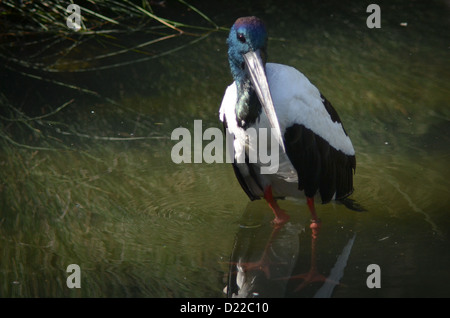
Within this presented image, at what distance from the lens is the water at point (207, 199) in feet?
12.0

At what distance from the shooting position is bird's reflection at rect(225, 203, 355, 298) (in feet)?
11.6

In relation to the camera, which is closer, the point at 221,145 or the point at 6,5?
the point at 221,145

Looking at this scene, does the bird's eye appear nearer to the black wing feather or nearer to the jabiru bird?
the jabiru bird

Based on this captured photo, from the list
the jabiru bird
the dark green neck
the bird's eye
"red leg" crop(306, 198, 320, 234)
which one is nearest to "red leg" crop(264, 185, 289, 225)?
the jabiru bird

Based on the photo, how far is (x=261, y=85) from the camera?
3709 millimetres

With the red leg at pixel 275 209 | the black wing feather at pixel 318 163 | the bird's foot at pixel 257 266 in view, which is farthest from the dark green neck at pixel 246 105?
the bird's foot at pixel 257 266

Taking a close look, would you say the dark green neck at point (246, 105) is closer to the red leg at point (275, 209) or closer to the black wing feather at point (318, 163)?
the black wing feather at point (318, 163)

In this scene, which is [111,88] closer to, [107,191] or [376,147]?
[107,191]

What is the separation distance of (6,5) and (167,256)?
13.3 feet

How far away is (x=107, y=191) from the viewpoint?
4594mm

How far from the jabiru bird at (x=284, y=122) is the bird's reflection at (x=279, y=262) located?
0.19m

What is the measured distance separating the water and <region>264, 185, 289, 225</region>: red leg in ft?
0.22

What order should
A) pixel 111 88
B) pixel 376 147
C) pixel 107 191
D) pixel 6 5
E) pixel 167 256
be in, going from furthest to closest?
pixel 6 5 < pixel 111 88 < pixel 376 147 < pixel 107 191 < pixel 167 256
